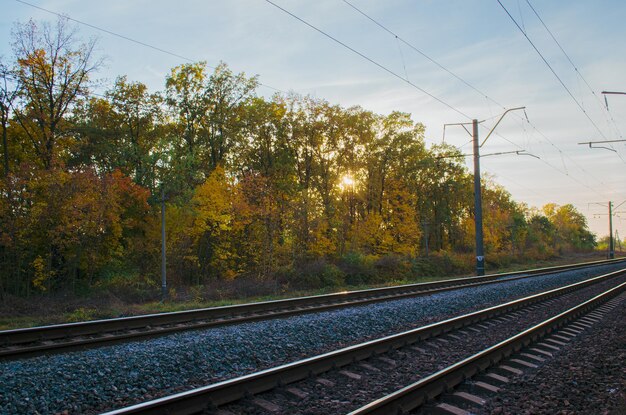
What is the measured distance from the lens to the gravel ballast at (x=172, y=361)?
21.3ft

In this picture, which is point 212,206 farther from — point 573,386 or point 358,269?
point 573,386

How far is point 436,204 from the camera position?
60.7 metres

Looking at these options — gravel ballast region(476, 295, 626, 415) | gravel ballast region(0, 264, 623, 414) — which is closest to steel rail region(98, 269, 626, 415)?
gravel ballast region(0, 264, 623, 414)

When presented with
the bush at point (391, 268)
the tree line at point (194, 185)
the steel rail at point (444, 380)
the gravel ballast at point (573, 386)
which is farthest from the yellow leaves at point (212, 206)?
the gravel ballast at point (573, 386)

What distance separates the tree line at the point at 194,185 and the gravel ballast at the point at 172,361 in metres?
11.0

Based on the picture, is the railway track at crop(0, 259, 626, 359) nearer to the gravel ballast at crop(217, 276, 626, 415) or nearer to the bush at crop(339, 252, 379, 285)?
the gravel ballast at crop(217, 276, 626, 415)

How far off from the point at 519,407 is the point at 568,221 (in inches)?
4870

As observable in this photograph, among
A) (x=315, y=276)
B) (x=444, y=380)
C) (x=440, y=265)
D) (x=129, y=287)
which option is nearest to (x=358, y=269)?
(x=315, y=276)

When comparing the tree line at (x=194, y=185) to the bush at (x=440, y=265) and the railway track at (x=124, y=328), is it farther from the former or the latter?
the railway track at (x=124, y=328)

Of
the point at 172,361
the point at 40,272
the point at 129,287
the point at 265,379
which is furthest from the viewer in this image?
the point at 40,272

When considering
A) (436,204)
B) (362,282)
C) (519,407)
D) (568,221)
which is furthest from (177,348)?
(568,221)

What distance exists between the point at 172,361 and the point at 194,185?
70.4 feet

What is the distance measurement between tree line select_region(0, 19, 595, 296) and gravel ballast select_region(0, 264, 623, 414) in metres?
11.0

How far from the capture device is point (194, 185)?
28672mm
